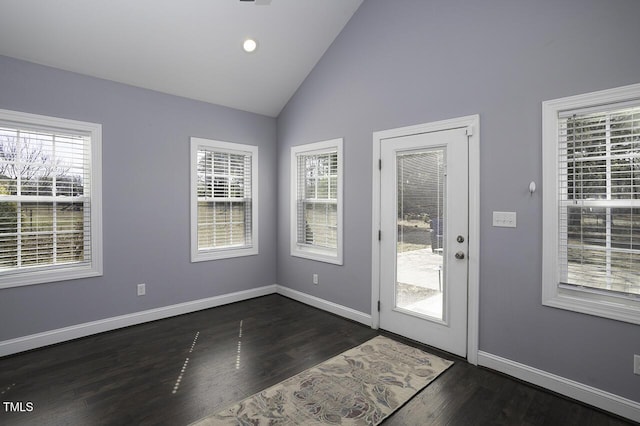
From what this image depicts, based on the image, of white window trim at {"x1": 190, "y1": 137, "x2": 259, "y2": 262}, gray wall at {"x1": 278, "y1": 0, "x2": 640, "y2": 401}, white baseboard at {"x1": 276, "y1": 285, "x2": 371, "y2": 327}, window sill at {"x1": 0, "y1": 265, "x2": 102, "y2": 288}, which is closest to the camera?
gray wall at {"x1": 278, "y1": 0, "x2": 640, "y2": 401}

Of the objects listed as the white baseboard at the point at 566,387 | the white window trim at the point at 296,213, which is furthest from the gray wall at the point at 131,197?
the white baseboard at the point at 566,387

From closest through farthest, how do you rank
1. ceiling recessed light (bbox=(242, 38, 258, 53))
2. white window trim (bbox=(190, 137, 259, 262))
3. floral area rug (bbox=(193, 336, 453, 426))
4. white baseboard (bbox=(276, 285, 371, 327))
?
floral area rug (bbox=(193, 336, 453, 426)), ceiling recessed light (bbox=(242, 38, 258, 53)), white baseboard (bbox=(276, 285, 371, 327)), white window trim (bbox=(190, 137, 259, 262))

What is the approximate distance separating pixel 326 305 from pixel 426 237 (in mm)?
1681

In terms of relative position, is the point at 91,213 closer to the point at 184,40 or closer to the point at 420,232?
the point at 184,40

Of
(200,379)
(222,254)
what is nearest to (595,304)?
(200,379)

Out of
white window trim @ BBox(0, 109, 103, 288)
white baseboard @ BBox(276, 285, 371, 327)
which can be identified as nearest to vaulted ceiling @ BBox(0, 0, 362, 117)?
white window trim @ BBox(0, 109, 103, 288)

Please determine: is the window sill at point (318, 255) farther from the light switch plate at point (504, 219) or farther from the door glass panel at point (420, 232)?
the light switch plate at point (504, 219)

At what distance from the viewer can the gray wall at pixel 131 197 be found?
313 cm

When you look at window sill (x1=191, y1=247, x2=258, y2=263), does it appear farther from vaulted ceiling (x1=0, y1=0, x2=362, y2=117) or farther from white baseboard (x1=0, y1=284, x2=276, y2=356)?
vaulted ceiling (x1=0, y1=0, x2=362, y2=117)

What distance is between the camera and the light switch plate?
2.68 metres

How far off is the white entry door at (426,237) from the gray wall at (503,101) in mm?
195

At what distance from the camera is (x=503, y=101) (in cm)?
271

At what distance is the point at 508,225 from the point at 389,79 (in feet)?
6.25

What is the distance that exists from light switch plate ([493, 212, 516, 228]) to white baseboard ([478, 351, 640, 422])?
3.62ft
